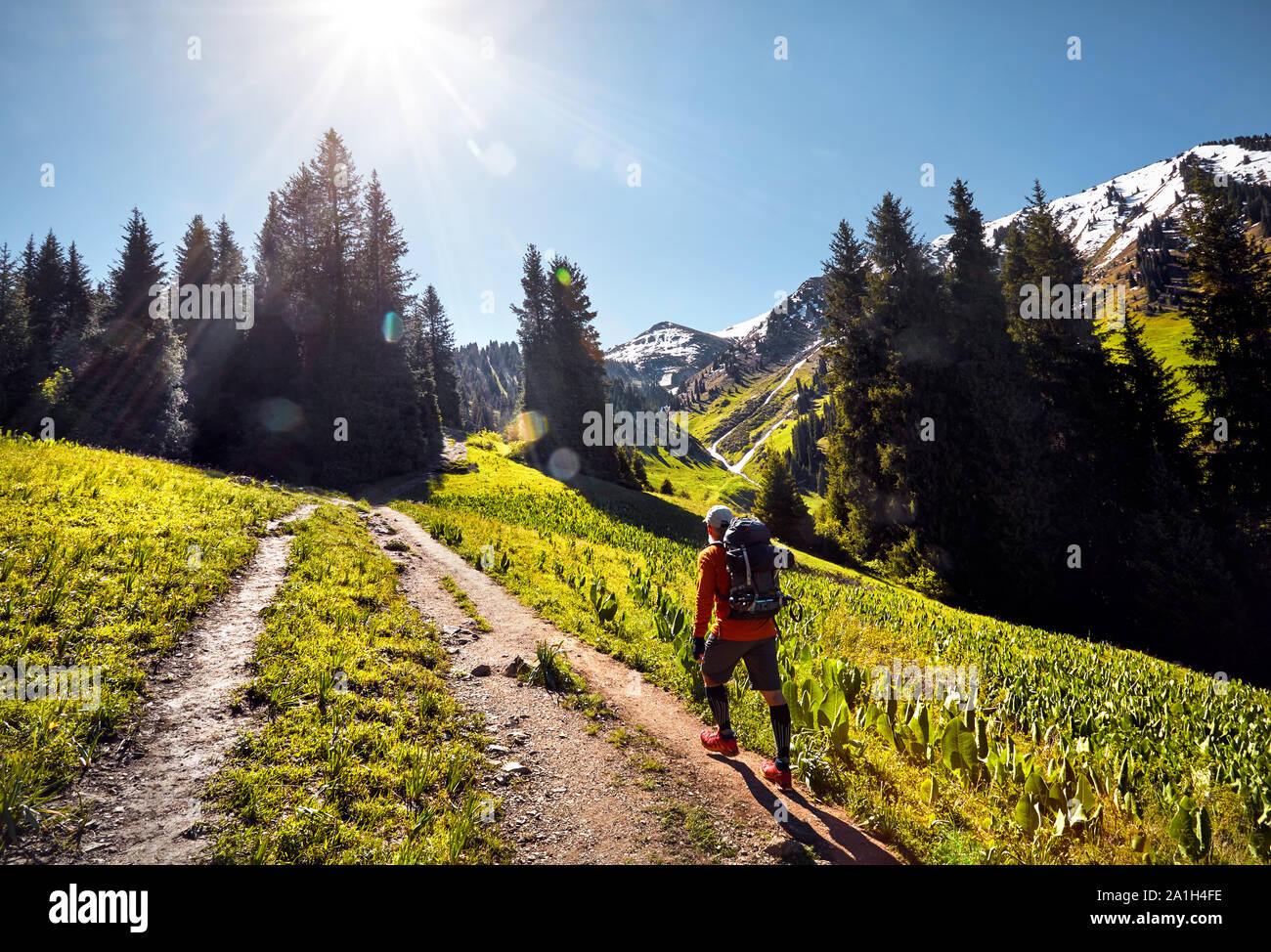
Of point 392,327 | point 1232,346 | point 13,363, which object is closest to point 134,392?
point 13,363

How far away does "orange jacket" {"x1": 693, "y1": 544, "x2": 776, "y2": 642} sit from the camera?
19.4 feet

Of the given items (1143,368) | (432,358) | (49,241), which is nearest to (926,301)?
(1143,368)

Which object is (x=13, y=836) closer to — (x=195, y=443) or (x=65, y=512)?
(x=65, y=512)

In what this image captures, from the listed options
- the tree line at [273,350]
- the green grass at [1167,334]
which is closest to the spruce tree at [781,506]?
the tree line at [273,350]

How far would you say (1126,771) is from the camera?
5.89m

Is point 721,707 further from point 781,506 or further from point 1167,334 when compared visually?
point 1167,334

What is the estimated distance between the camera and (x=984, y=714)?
26.3ft

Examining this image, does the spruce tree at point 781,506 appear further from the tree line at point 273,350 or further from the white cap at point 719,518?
the white cap at point 719,518

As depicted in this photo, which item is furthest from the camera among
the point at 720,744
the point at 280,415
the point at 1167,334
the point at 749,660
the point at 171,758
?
the point at 1167,334

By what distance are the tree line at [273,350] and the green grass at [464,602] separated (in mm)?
24517

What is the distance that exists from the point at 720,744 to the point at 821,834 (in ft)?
5.57

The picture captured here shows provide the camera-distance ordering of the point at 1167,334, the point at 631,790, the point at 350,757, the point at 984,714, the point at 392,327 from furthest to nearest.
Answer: the point at 1167,334
the point at 392,327
the point at 984,714
the point at 631,790
the point at 350,757

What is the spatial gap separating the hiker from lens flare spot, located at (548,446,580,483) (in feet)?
111
